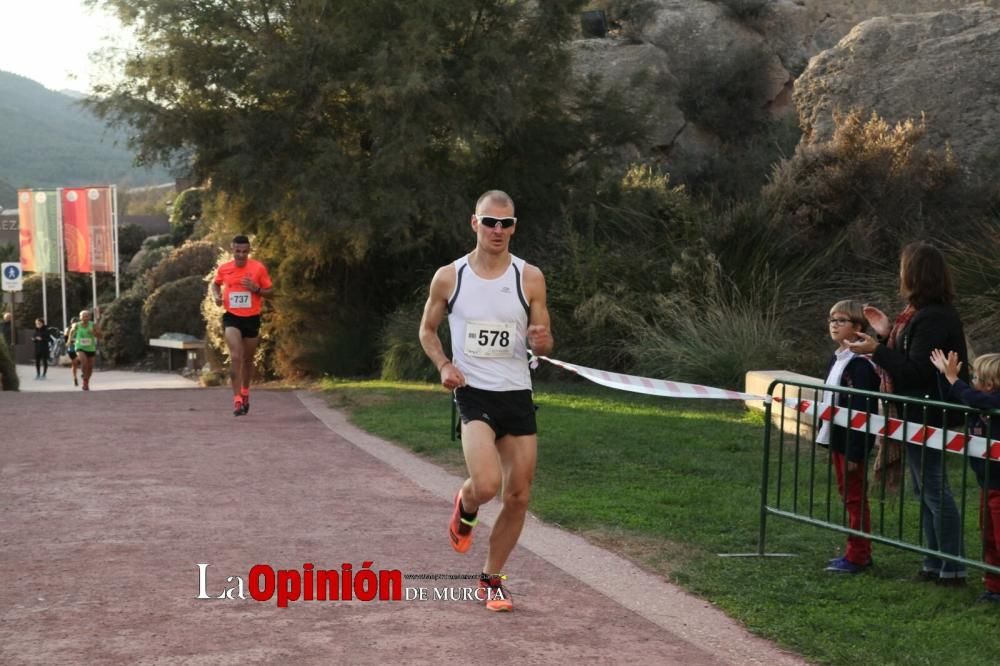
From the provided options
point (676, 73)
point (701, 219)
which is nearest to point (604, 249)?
point (701, 219)

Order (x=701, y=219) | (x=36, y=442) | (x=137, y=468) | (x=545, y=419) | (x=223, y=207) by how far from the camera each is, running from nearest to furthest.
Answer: (x=137, y=468)
(x=36, y=442)
(x=545, y=419)
(x=701, y=219)
(x=223, y=207)

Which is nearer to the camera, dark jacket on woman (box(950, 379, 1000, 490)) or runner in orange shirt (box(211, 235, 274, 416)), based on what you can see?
dark jacket on woman (box(950, 379, 1000, 490))

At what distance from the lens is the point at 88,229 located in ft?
165

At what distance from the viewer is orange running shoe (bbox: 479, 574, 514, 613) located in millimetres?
6422

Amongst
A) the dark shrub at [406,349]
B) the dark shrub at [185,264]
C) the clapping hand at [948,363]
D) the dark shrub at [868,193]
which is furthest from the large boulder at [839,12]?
the clapping hand at [948,363]

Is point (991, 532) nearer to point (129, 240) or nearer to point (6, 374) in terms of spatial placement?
point (6, 374)

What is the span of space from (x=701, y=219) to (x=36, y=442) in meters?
10.3

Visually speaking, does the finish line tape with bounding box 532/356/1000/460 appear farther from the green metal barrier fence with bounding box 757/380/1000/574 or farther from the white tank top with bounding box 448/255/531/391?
the white tank top with bounding box 448/255/531/391

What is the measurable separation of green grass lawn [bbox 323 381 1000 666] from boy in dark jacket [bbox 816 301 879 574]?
5.2 inches

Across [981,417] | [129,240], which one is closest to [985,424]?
[981,417]

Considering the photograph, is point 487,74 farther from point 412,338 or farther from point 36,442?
point 36,442

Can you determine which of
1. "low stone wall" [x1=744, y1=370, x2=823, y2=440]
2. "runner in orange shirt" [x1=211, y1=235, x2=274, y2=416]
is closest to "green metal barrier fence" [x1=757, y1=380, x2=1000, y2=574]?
"low stone wall" [x1=744, y1=370, x2=823, y2=440]

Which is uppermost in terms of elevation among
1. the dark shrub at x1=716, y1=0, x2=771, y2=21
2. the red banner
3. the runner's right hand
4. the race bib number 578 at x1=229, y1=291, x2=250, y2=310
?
the dark shrub at x1=716, y1=0, x2=771, y2=21

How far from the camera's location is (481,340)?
6.50 metres
